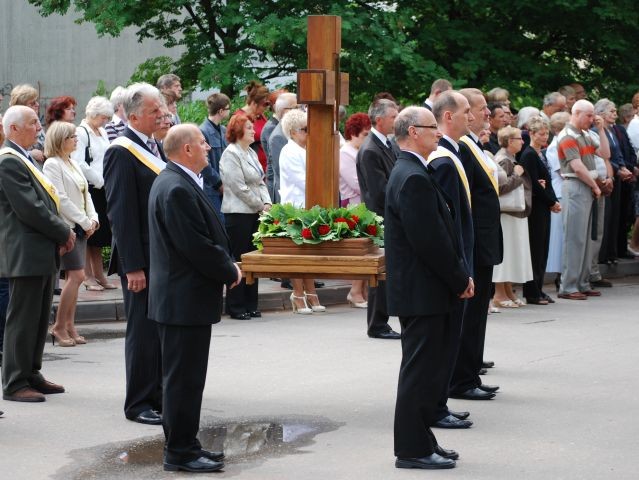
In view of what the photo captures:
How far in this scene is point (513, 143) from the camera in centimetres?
1422

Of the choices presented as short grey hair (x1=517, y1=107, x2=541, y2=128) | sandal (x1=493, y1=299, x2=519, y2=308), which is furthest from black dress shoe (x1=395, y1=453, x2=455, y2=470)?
short grey hair (x1=517, y1=107, x2=541, y2=128)

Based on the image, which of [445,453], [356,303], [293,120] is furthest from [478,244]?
[356,303]

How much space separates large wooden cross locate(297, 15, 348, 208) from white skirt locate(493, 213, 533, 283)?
4163 mm

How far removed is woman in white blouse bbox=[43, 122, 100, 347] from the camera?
11.5m

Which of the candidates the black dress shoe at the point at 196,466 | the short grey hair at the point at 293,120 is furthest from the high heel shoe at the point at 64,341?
the black dress shoe at the point at 196,466

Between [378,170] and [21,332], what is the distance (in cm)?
406

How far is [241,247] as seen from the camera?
13922 mm

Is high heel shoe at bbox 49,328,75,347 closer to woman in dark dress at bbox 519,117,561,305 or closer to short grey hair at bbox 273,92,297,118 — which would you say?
Result: short grey hair at bbox 273,92,297,118

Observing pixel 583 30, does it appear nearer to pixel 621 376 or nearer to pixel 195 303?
pixel 621 376

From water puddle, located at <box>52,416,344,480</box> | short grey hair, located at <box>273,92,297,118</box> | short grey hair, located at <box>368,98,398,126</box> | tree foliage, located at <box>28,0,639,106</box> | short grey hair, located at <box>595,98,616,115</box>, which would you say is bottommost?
water puddle, located at <box>52,416,344,480</box>

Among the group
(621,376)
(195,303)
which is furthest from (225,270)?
(621,376)

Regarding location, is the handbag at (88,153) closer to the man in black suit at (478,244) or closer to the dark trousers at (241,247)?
the dark trousers at (241,247)

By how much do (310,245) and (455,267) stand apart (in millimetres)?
2311

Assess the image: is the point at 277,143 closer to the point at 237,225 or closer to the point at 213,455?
the point at 237,225
